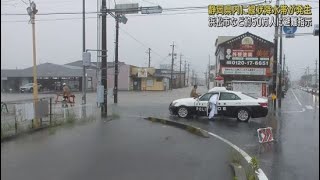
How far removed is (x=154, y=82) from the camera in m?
81.0

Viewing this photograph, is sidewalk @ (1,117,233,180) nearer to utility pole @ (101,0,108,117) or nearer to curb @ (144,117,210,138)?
curb @ (144,117,210,138)

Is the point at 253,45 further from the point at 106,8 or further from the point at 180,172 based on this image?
the point at 180,172

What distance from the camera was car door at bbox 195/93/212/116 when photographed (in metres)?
19.8

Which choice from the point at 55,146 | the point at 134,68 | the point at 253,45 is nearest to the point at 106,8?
the point at 55,146

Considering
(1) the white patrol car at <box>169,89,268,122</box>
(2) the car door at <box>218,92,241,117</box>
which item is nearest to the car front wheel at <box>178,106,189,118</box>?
(1) the white patrol car at <box>169,89,268,122</box>

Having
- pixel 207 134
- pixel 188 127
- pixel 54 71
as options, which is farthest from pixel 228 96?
pixel 54 71

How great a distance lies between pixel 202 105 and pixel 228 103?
121 centimetres

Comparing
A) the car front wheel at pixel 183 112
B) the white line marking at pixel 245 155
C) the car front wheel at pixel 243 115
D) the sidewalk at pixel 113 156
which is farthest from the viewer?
the car front wheel at pixel 183 112

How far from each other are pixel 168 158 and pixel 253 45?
45571 mm

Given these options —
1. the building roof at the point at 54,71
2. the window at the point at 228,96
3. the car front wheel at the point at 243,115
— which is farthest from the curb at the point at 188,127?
the building roof at the point at 54,71

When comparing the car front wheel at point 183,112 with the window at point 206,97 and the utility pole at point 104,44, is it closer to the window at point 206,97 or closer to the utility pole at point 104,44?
the window at point 206,97

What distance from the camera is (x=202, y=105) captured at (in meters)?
19.8

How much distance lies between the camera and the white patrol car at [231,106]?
19.0 m

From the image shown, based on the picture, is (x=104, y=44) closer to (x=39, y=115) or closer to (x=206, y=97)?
(x=206, y=97)
